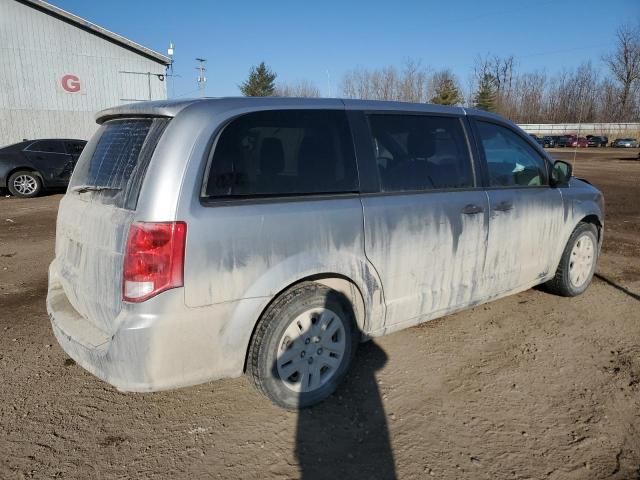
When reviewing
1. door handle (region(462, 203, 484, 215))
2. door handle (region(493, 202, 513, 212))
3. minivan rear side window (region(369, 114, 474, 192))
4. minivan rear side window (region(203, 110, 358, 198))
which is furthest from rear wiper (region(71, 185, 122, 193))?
door handle (region(493, 202, 513, 212))

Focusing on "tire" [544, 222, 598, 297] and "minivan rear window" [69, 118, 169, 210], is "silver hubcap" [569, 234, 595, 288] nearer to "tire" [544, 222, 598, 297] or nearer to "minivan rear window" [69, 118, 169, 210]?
"tire" [544, 222, 598, 297]

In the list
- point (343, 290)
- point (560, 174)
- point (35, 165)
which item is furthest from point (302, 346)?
point (35, 165)

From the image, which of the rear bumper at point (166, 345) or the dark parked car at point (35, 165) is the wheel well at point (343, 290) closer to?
the rear bumper at point (166, 345)

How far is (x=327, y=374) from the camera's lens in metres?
3.11

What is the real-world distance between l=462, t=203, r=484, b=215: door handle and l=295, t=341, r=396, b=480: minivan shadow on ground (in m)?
1.38

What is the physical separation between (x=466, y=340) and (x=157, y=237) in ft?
8.94

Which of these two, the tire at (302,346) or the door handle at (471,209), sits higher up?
the door handle at (471,209)

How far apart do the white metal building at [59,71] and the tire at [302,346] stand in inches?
761

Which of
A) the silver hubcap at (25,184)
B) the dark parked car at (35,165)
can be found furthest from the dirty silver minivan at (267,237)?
the silver hubcap at (25,184)

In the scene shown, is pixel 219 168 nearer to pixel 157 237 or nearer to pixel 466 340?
pixel 157 237

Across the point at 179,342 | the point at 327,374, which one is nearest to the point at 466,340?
the point at 327,374

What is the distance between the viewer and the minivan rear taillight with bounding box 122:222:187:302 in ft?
7.89

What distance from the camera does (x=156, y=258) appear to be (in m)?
2.41

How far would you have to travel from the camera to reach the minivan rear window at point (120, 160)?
2594 mm
